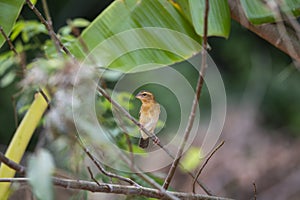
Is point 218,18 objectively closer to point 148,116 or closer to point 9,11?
point 148,116

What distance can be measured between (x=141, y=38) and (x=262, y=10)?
0.90ft

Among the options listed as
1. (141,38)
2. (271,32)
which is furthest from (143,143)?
(271,32)

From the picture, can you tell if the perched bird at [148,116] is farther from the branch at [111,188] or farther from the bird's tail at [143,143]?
the branch at [111,188]

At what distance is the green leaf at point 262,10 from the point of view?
44.5 inches

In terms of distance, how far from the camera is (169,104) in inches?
122

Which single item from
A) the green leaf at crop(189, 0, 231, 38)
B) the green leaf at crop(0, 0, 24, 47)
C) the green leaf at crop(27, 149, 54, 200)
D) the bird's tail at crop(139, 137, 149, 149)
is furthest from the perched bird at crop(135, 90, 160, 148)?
the green leaf at crop(27, 149, 54, 200)

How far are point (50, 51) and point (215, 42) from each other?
2.62m

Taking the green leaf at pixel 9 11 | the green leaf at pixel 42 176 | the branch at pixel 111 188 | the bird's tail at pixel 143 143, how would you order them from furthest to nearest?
the bird's tail at pixel 143 143 < the green leaf at pixel 9 11 < the branch at pixel 111 188 < the green leaf at pixel 42 176

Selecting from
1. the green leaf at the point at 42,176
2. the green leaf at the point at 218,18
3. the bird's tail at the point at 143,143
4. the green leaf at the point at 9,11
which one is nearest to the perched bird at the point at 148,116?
the bird's tail at the point at 143,143

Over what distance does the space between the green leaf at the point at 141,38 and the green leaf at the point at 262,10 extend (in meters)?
0.15

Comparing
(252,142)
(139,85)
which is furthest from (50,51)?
(252,142)

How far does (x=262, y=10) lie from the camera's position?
1139mm

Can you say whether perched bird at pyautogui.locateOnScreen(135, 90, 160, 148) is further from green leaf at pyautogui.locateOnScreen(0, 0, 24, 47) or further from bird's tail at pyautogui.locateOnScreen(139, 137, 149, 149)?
green leaf at pyautogui.locateOnScreen(0, 0, 24, 47)

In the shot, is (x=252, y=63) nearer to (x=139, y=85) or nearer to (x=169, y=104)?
(x=169, y=104)
